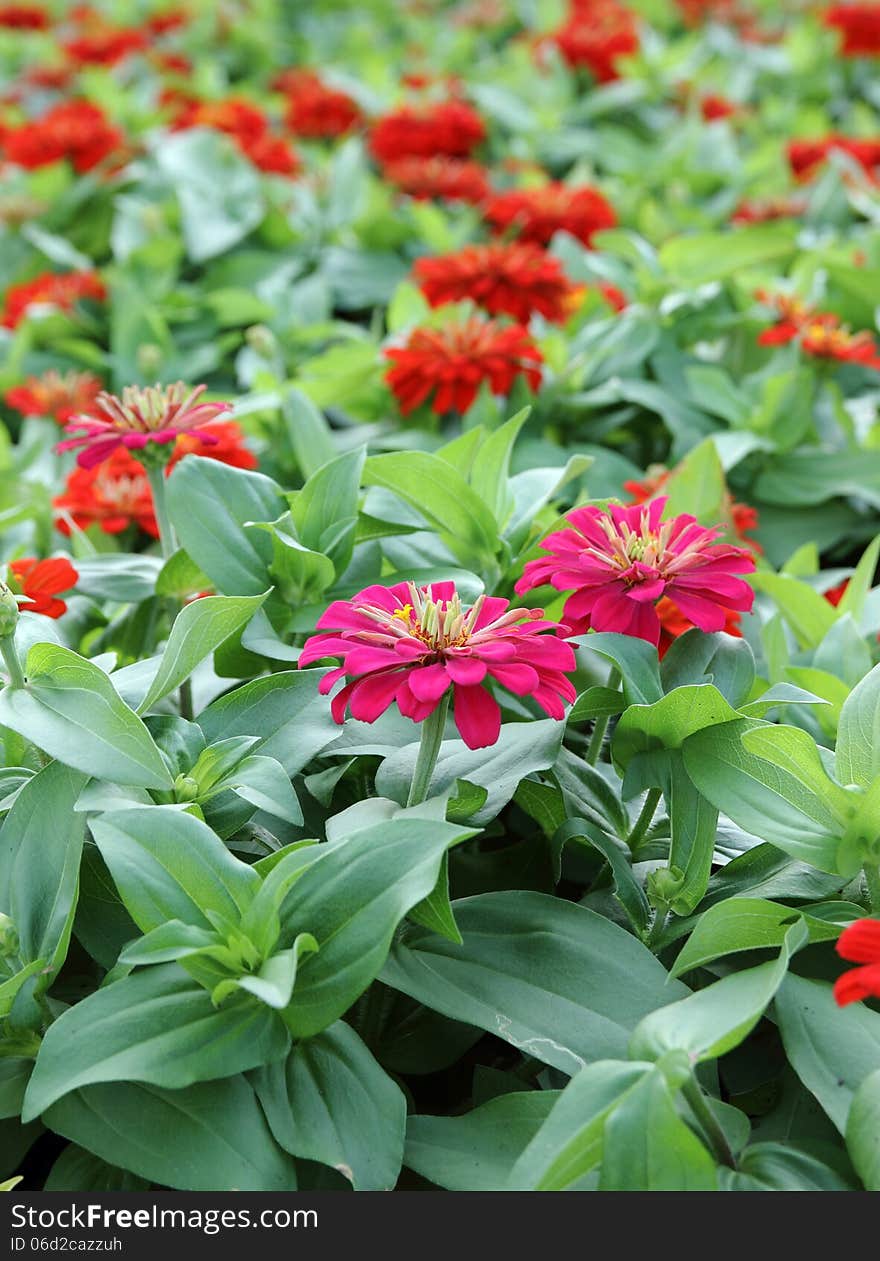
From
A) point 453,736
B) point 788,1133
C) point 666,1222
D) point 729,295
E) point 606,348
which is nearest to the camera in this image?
point 666,1222

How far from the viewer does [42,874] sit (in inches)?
29.3

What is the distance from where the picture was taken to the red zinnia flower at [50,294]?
72.3 inches

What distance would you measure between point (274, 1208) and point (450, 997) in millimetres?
139

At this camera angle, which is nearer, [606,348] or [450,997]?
[450,997]

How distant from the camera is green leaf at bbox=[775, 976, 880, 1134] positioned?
0.67 metres

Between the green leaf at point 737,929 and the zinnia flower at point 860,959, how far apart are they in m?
0.08

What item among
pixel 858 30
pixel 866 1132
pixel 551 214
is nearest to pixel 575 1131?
pixel 866 1132

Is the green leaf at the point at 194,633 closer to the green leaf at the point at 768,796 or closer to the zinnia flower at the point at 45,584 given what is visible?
the zinnia flower at the point at 45,584

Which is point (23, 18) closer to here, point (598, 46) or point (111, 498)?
point (598, 46)

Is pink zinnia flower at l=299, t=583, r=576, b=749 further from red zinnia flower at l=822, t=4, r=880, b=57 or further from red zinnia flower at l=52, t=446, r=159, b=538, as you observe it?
red zinnia flower at l=822, t=4, r=880, b=57

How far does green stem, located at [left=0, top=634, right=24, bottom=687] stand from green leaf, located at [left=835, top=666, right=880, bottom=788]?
46 cm

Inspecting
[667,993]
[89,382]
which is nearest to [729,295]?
[89,382]

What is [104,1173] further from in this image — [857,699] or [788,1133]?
[857,699]

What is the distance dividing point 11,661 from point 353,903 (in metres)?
0.24
